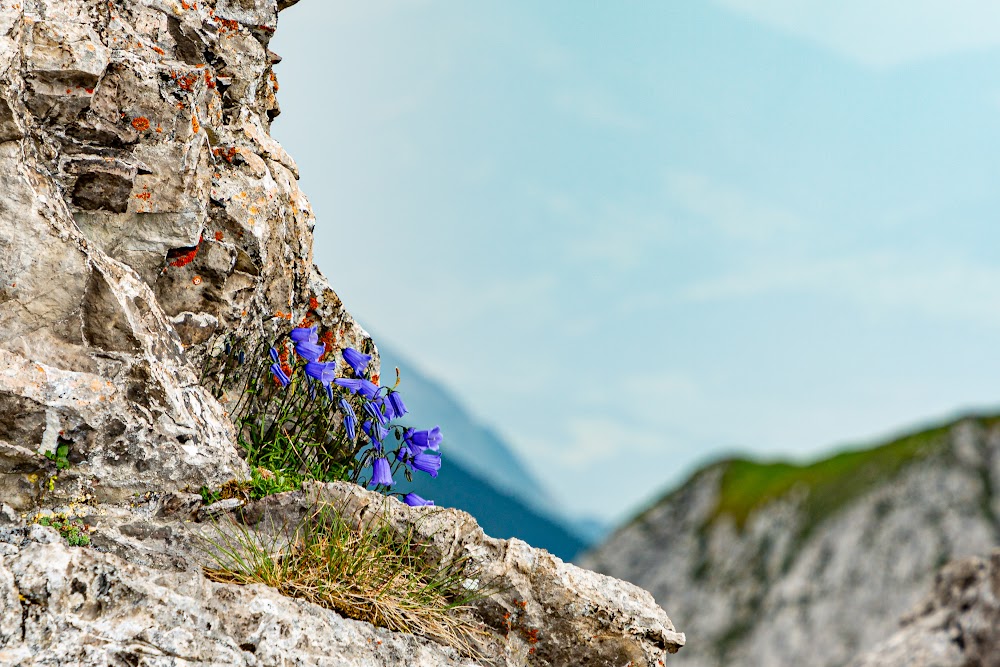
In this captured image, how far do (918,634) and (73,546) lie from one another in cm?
1678

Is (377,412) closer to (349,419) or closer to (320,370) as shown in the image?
(349,419)

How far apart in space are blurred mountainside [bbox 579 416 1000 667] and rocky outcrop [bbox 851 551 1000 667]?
28617 millimetres

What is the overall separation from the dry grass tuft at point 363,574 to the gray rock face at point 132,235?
0.84 m

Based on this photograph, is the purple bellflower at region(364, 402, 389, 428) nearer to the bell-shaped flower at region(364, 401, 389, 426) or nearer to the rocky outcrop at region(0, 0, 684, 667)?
the bell-shaped flower at region(364, 401, 389, 426)

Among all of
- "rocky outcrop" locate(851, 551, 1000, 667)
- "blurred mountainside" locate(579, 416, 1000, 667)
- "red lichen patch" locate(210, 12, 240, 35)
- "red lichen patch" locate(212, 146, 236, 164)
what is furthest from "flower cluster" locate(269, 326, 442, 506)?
"blurred mountainside" locate(579, 416, 1000, 667)

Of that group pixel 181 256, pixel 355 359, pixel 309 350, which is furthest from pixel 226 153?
pixel 355 359

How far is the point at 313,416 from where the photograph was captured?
877 cm

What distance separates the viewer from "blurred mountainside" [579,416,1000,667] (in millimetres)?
45531

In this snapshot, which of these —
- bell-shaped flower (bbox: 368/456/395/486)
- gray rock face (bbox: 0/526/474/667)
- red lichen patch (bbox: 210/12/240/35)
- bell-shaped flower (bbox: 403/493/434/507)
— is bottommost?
gray rock face (bbox: 0/526/474/667)

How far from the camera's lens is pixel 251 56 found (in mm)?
8859

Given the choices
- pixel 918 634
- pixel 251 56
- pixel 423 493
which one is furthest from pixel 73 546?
pixel 918 634

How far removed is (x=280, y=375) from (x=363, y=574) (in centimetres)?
249

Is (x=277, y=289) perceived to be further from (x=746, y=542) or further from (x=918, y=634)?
(x=746, y=542)

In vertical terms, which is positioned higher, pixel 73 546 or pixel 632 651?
pixel 632 651
